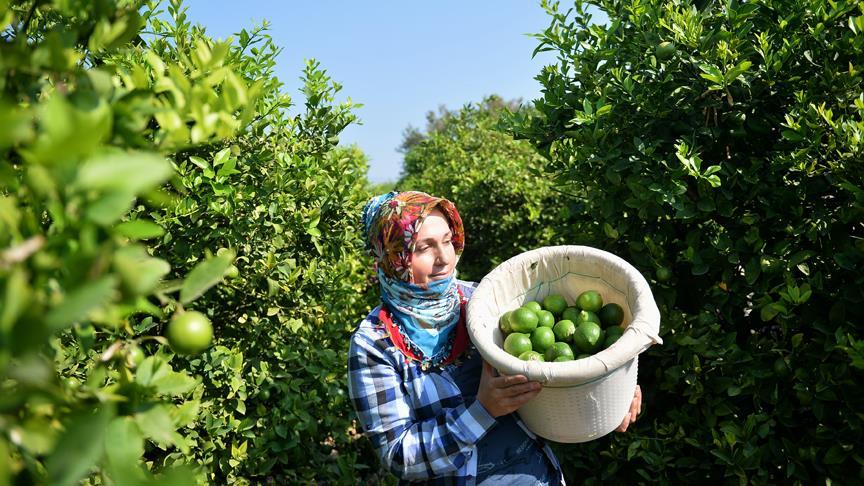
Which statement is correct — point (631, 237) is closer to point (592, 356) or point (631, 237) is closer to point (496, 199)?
point (592, 356)

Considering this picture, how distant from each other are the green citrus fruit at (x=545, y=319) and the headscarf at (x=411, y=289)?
0.94 ft

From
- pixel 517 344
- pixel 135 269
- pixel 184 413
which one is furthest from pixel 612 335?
pixel 135 269

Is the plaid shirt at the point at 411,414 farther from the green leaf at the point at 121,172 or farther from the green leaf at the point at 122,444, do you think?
the green leaf at the point at 121,172

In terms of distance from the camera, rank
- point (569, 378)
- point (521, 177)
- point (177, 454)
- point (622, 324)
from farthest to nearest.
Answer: point (521, 177) → point (177, 454) → point (622, 324) → point (569, 378)

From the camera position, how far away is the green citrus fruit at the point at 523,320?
193 centimetres

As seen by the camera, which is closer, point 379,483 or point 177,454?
point 177,454

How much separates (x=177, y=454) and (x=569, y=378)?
174 centimetres

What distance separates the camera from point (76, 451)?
585mm

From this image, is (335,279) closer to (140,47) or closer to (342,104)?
(342,104)

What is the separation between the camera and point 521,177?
229 inches

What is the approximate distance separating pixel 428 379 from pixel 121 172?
1459mm

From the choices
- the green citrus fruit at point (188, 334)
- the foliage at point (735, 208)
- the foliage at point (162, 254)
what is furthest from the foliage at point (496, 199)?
the green citrus fruit at point (188, 334)

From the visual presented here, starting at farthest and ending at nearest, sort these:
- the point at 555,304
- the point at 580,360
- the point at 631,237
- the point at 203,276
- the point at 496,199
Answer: the point at 496,199, the point at 631,237, the point at 555,304, the point at 580,360, the point at 203,276

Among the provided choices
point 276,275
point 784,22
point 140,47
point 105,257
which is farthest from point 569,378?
point 140,47
